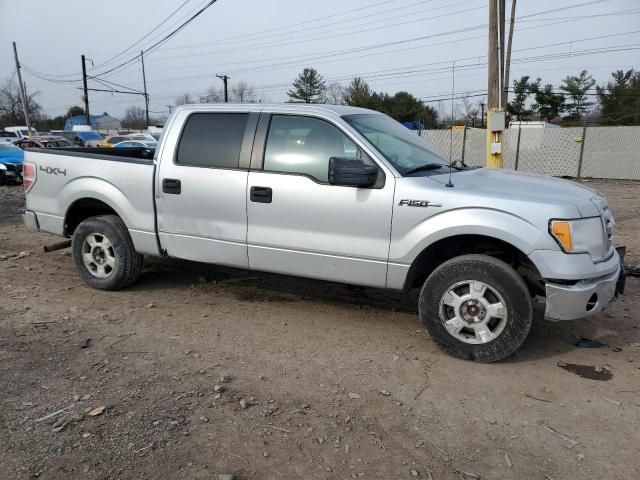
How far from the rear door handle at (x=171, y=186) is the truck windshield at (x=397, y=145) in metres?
1.65

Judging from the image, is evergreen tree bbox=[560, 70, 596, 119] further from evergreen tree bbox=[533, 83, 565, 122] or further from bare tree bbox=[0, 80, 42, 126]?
bare tree bbox=[0, 80, 42, 126]

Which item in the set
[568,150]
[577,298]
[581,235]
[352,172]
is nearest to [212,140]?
[352,172]

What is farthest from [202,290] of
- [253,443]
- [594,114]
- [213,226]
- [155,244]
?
[594,114]

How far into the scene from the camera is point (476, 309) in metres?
3.91

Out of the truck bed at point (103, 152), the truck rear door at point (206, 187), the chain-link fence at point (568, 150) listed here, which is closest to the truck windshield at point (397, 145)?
the truck rear door at point (206, 187)

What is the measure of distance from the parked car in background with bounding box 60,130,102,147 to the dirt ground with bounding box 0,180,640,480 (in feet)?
119

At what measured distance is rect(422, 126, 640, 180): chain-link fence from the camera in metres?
18.7

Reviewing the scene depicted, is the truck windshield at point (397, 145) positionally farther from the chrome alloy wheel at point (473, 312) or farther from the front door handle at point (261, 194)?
the chrome alloy wheel at point (473, 312)

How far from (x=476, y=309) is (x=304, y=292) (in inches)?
84.6

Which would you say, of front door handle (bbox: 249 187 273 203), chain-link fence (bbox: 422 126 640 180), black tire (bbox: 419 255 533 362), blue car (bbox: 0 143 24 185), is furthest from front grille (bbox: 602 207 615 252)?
blue car (bbox: 0 143 24 185)

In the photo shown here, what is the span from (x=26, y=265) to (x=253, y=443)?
509 centimetres

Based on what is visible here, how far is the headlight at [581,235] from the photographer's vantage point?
361 centimetres

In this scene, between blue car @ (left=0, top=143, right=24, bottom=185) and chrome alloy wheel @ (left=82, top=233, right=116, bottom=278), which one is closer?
chrome alloy wheel @ (left=82, top=233, right=116, bottom=278)

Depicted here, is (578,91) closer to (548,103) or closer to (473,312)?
(548,103)
